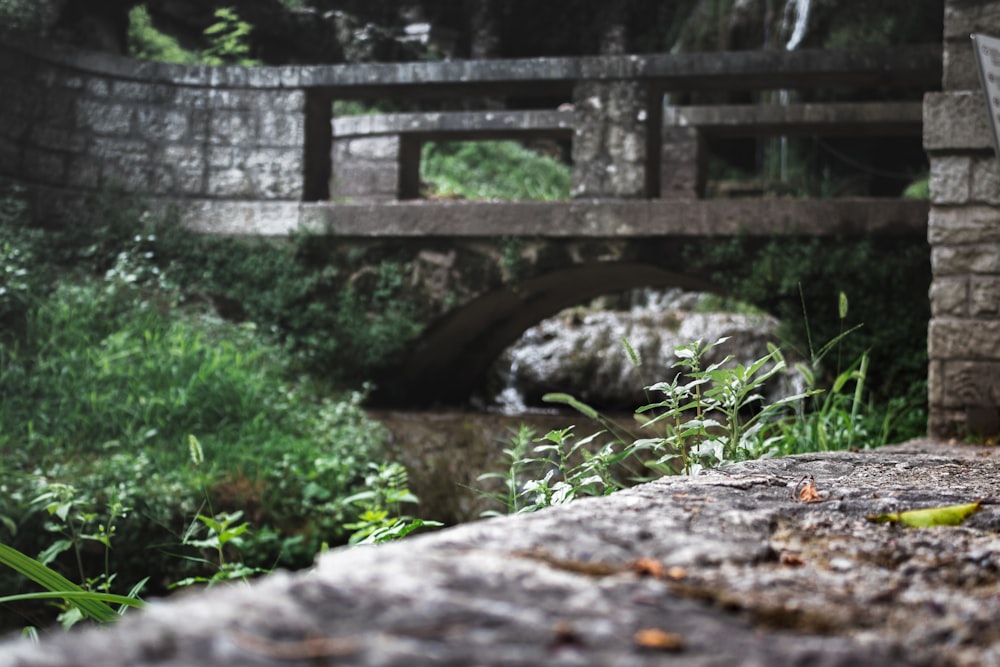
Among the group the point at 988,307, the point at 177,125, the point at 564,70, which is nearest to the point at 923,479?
the point at 988,307

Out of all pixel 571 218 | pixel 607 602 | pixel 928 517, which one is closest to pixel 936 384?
Result: pixel 571 218

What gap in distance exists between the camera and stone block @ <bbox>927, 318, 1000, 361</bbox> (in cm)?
420

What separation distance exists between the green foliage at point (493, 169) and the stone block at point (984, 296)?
7.54 m

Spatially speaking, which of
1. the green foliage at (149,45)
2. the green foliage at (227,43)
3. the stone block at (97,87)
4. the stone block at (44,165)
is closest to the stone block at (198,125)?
the stone block at (97,87)

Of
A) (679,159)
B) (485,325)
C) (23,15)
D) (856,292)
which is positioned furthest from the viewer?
(679,159)

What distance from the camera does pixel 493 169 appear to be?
1304 cm

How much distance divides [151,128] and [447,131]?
225 cm

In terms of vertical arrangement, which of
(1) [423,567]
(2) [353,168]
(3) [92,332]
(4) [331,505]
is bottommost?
(4) [331,505]

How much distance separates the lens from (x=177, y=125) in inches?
267

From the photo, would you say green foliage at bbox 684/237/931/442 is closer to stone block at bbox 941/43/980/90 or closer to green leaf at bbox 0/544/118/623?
stone block at bbox 941/43/980/90

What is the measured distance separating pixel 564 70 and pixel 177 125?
106 inches

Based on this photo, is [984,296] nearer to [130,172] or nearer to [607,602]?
[607,602]

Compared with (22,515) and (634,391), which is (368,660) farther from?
(634,391)

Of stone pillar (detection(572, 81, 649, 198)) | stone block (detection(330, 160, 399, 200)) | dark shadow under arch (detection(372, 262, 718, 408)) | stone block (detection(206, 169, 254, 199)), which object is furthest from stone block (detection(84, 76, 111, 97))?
stone pillar (detection(572, 81, 649, 198))
